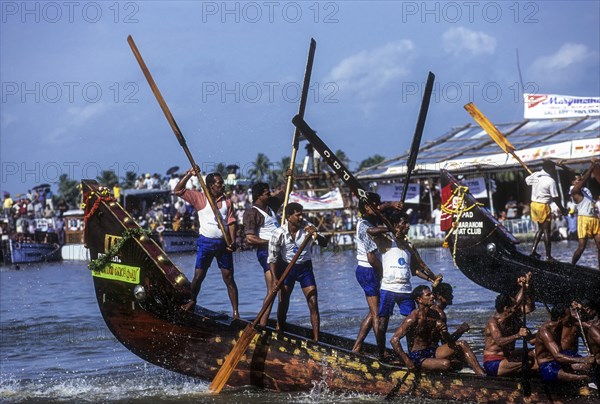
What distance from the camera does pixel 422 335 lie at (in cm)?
887

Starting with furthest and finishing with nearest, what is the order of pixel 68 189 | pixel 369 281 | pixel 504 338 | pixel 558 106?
1. pixel 68 189
2. pixel 558 106
3. pixel 369 281
4. pixel 504 338

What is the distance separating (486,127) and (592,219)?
234 centimetres

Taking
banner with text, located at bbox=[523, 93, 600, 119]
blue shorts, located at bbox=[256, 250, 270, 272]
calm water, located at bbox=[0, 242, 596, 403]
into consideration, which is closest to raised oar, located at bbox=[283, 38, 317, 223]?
blue shorts, located at bbox=[256, 250, 270, 272]

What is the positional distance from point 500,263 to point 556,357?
5.61 meters

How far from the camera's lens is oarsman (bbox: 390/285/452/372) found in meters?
8.67

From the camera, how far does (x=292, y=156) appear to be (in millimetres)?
11375

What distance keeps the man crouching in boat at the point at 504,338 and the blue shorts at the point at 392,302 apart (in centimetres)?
137

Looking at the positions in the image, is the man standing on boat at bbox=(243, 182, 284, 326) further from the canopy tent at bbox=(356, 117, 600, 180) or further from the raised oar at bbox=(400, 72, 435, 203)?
the canopy tent at bbox=(356, 117, 600, 180)

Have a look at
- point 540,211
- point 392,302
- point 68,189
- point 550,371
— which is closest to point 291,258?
point 392,302

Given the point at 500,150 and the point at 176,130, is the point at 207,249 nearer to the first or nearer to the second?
the point at 176,130

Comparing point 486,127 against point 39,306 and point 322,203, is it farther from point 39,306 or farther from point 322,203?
point 322,203

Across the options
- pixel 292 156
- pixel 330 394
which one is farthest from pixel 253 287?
pixel 330 394

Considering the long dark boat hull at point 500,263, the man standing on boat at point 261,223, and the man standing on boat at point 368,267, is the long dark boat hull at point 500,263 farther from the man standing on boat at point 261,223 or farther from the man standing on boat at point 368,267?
the man standing on boat at point 261,223

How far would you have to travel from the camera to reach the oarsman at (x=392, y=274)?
9.75m
